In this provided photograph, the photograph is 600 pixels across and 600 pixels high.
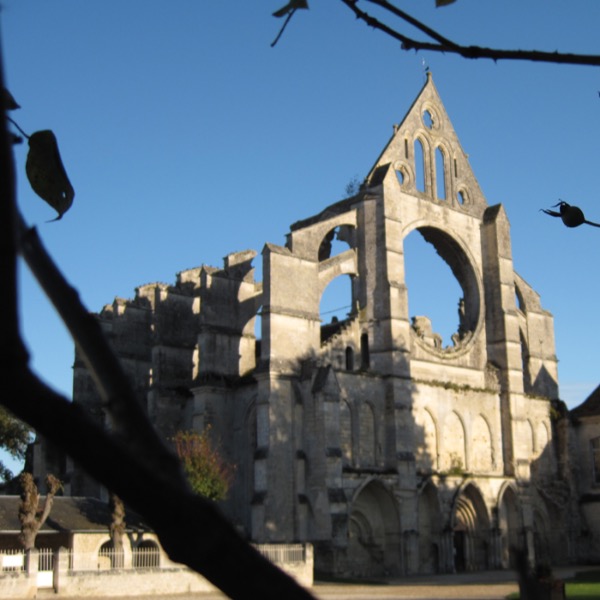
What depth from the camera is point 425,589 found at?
2583 cm

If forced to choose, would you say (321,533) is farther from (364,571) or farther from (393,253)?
(393,253)

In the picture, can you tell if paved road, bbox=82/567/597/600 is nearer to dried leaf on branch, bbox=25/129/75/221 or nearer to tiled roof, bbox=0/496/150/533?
tiled roof, bbox=0/496/150/533

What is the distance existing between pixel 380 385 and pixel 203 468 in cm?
706

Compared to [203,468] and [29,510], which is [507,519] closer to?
[203,468]

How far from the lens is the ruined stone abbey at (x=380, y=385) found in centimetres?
3122

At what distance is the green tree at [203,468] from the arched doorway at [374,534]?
14.9ft

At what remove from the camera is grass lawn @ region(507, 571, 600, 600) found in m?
21.7

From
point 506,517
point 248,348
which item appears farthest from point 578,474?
point 248,348

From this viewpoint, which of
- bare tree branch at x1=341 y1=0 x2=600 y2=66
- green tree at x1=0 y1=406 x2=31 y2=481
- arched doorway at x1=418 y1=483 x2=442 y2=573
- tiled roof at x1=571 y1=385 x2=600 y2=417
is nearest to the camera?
bare tree branch at x1=341 y1=0 x2=600 y2=66

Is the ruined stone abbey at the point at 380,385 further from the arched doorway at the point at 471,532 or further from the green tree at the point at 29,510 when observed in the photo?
the green tree at the point at 29,510

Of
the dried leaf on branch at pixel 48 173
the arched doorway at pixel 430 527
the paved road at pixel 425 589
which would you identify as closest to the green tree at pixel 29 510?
the paved road at pixel 425 589

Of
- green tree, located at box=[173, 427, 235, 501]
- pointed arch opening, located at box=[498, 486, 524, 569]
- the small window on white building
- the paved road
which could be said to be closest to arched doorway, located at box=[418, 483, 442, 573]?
the paved road

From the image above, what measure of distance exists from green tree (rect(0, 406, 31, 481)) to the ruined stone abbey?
433 cm

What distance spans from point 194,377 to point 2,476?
13.5 m
